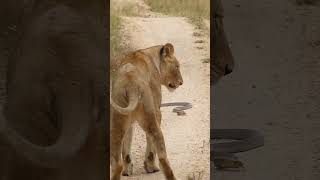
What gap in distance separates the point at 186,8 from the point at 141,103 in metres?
0.76

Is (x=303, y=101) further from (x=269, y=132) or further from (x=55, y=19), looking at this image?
(x=55, y=19)

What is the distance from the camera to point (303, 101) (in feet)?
15.1

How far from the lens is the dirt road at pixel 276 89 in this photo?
14.9 feet

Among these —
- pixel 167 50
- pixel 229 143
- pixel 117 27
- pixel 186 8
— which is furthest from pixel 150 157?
pixel 186 8

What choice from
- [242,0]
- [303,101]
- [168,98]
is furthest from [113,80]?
[303,101]

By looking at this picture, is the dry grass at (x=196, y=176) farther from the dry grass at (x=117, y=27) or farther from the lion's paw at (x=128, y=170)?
the dry grass at (x=117, y=27)

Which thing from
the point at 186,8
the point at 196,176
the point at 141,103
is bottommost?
the point at 196,176

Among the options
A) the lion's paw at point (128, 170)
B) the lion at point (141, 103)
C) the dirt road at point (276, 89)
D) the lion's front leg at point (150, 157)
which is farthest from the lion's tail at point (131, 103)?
the dirt road at point (276, 89)

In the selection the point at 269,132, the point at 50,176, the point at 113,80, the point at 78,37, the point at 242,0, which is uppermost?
the point at 242,0

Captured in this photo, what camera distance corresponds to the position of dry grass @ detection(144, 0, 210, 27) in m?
4.42

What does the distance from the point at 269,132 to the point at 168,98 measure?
794 millimetres

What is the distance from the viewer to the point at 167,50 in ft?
14.7

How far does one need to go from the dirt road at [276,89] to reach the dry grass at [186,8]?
224 mm

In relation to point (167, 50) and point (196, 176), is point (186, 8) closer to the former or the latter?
point (167, 50)
